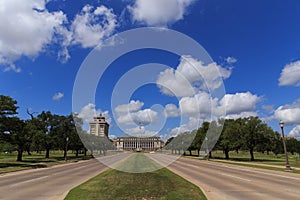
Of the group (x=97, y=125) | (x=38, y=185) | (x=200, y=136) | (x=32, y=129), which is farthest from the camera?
(x=97, y=125)

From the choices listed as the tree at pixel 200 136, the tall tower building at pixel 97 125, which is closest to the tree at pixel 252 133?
the tree at pixel 200 136

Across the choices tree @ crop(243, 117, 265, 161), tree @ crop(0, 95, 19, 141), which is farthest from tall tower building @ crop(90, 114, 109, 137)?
tree @ crop(243, 117, 265, 161)

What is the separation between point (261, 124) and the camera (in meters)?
58.0

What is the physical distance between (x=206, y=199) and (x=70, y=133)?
61.7 metres

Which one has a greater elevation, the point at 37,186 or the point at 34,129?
the point at 34,129

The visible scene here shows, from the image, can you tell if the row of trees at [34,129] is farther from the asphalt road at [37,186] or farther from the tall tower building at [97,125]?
the tall tower building at [97,125]

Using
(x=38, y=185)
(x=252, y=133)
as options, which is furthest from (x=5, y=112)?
(x=252, y=133)

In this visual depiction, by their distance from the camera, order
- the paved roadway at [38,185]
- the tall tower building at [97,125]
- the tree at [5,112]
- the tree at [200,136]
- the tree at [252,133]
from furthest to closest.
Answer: the tall tower building at [97,125], the tree at [200,136], the tree at [252,133], the tree at [5,112], the paved roadway at [38,185]

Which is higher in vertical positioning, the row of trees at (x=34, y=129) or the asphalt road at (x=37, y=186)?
the row of trees at (x=34, y=129)

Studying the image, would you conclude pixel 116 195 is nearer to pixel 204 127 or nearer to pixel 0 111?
pixel 0 111

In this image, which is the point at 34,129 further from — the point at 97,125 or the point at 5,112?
the point at 97,125

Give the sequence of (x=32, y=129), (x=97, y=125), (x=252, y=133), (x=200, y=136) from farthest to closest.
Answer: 1. (x=97, y=125)
2. (x=200, y=136)
3. (x=252, y=133)
4. (x=32, y=129)

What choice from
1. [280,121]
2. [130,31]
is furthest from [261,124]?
[130,31]

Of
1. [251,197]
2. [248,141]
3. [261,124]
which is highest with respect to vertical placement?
[261,124]
